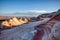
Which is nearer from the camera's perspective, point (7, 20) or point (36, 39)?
point (36, 39)

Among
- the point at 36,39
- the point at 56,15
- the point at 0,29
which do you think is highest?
the point at 56,15

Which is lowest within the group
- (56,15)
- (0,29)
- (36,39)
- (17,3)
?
(36,39)

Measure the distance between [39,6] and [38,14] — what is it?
0.27 ft

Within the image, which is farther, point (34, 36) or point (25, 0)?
point (25, 0)

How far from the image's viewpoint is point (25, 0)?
1440 millimetres

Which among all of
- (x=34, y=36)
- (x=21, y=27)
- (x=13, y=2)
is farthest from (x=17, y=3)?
(x=34, y=36)

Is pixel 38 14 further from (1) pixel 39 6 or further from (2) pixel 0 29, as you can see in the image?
(2) pixel 0 29

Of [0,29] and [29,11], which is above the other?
[29,11]

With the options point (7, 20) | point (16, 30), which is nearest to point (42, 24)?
point (16, 30)

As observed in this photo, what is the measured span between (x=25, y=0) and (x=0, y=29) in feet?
1.27

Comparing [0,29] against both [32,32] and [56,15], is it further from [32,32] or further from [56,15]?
[56,15]

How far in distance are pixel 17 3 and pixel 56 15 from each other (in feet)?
1.37

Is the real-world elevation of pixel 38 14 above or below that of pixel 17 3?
below

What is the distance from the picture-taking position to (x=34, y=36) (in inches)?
52.7
